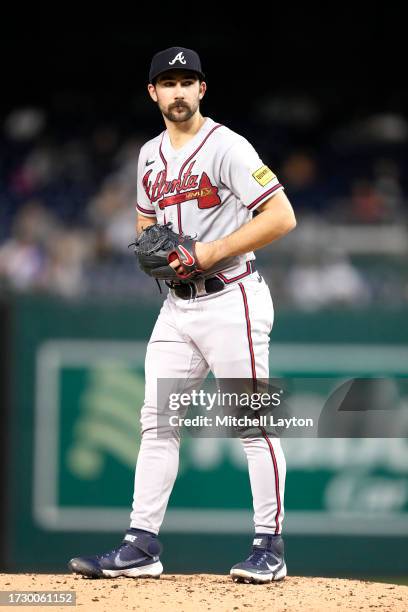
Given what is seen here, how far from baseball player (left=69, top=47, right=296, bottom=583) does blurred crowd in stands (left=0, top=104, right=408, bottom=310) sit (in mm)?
3274

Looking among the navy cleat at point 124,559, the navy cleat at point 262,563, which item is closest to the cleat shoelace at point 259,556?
the navy cleat at point 262,563

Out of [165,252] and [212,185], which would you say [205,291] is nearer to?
[165,252]

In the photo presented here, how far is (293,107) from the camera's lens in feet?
42.6

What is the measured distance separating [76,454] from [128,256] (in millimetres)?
1971

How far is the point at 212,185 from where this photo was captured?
4.12 meters

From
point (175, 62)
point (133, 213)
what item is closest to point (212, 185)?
point (175, 62)

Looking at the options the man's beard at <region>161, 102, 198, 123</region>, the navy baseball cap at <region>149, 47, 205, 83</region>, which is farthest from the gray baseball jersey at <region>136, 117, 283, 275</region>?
the navy baseball cap at <region>149, 47, 205, 83</region>

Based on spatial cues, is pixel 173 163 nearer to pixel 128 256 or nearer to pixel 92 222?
pixel 128 256

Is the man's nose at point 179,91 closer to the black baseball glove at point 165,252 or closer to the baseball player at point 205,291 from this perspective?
the baseball player at point 205,291

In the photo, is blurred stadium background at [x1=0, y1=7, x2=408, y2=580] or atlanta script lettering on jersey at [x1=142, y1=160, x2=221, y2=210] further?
blurred stadium background at [x1=0, y1=7, x2=408, y2=580]

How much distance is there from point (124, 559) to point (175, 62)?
5.96ft

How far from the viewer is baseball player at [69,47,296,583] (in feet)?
13.3

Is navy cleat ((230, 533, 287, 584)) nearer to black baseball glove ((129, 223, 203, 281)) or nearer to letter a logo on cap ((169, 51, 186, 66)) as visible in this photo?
black baseball glove ((129, 223, 203, 281))

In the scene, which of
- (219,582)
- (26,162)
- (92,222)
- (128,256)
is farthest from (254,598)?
(26,162)
